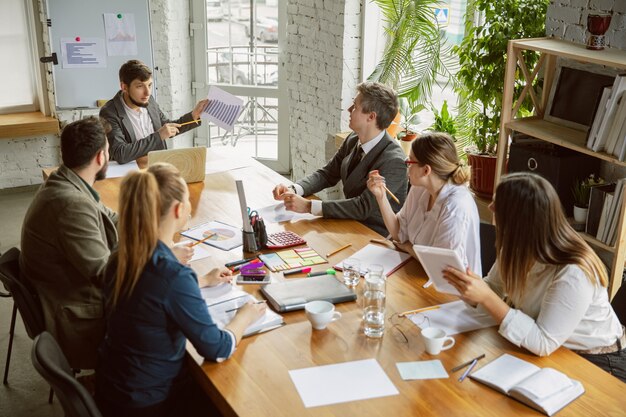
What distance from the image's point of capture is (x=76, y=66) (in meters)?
5.89

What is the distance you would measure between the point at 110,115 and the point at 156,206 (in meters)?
2.35

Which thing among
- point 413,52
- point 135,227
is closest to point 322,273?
point 135,227

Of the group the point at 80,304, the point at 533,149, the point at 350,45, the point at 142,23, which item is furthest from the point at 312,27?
the point at 80,304

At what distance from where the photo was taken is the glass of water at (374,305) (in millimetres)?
2422

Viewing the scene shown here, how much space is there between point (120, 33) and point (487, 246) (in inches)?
160

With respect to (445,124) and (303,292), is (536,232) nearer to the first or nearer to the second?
(303,292)

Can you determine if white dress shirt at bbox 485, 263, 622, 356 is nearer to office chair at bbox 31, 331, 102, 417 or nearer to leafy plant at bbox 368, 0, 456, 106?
office chair at bbox 31, 331, 102, 417

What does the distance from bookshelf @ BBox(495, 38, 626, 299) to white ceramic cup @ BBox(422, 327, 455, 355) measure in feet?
4.91

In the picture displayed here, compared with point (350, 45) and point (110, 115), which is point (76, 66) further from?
point (350, 45)

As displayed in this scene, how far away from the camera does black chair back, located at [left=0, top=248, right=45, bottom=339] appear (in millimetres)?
2789

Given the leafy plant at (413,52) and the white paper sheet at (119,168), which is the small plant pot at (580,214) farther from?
the white paper sheet at (119,168)

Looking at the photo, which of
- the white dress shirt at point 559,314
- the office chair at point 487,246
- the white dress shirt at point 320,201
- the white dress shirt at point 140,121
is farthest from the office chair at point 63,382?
the white dress shirt at point 140,121

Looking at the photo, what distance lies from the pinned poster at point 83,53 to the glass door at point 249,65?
3.04 ft

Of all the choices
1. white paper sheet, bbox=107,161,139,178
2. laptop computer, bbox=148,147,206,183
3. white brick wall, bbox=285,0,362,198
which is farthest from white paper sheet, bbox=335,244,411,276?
white brick wall, bbox=285,0,362,198
